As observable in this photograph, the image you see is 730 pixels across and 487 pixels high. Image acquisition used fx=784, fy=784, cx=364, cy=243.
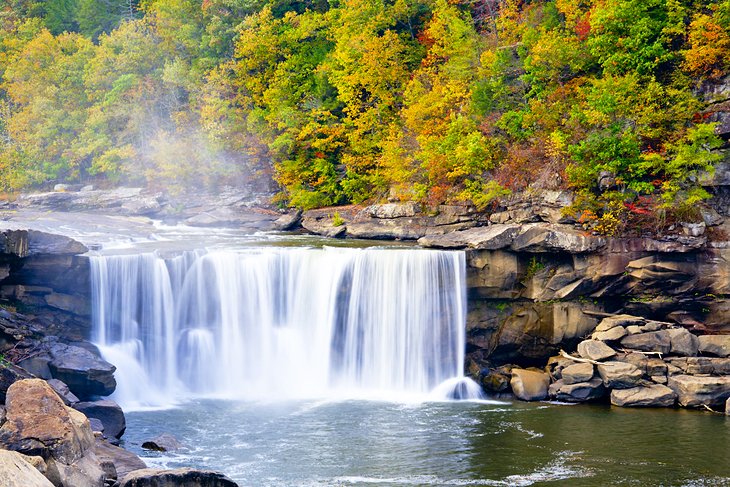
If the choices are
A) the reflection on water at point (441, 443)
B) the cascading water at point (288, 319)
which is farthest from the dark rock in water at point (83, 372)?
the cascading water at point (288, 319)

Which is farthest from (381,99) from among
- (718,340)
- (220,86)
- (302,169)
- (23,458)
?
(23,458)

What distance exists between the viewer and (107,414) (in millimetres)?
19562

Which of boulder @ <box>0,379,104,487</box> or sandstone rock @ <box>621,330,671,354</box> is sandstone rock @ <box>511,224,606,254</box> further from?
boulder @ <box>0,379,104,487</box>

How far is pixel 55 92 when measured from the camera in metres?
52.2

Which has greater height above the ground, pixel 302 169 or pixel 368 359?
pixel 302 169

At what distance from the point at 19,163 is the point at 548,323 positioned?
128 ft

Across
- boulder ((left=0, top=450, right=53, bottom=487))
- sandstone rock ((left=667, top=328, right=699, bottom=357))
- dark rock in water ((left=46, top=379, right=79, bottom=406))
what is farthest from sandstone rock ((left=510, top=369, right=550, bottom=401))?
boulder ((left=0, top=450, right=53, bottom=487))

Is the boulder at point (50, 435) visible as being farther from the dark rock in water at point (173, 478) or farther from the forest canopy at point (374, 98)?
the forest canopy at point (374, 98)

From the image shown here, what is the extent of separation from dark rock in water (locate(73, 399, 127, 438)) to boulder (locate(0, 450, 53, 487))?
8.38 m

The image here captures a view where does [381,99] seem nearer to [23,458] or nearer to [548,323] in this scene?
[548,323]

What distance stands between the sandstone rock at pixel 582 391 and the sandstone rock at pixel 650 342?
156 cm

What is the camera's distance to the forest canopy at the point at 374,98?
2712cm

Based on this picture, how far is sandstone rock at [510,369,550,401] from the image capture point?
23766mm

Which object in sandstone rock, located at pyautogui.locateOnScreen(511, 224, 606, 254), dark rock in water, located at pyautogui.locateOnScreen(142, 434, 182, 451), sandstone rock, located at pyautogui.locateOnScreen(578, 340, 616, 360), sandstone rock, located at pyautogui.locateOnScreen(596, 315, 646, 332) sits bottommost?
dark rock in water, located at pyautogui.locateOnScreen(142, 434, 182, 451)
